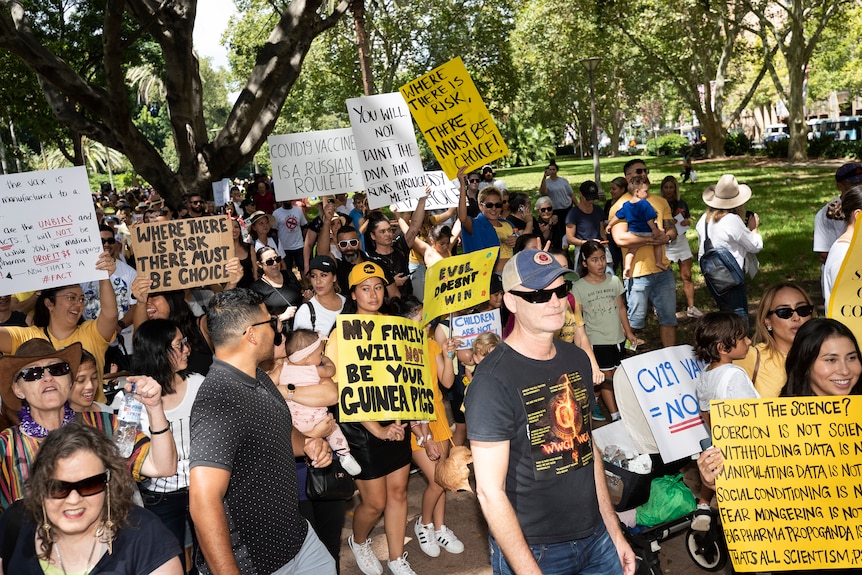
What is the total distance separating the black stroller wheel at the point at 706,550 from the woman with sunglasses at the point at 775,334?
103cm

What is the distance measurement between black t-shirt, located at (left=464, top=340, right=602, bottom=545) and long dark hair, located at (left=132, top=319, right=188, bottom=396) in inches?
81.8

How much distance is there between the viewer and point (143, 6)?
44.1ft

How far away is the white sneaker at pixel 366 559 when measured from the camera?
5436 mm

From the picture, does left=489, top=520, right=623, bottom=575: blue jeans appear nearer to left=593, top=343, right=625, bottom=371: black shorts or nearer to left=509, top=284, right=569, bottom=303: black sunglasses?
left=509, top=284, right=569, bottom=303: black sunglasses

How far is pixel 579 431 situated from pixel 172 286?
14.2 ft

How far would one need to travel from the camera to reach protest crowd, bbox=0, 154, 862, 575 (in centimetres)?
310

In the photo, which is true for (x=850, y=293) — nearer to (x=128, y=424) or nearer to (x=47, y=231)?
(x=128, y=424)

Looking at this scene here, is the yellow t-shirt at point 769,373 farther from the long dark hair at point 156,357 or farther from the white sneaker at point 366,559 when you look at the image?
the long dark hair at point 156,357

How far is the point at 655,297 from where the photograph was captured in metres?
8.52

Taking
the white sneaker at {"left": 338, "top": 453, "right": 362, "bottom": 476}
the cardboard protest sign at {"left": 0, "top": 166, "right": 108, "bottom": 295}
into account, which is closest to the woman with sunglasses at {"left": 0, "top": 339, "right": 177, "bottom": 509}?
the white sneaker at {"left": 338, "top": 453, "right": 362, "bottom": 476}

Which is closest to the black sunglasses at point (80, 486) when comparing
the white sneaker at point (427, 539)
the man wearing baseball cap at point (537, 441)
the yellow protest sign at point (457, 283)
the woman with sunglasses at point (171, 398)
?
the woman with sunglasses at point (171, 398)

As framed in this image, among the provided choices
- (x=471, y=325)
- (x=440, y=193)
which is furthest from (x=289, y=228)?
(x=471, y=325)

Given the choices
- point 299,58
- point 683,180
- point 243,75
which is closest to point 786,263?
point 299,58

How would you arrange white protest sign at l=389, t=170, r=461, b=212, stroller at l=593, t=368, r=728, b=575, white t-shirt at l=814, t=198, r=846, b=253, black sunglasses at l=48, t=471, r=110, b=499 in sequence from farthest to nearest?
white protest sign at l=389, t=170, r=461, b=212, white t-shirt at l=814, t=198, r=846, b=253, stroller at l=593, t=368, r=728, b=575, black sunglasses at l=48, t=471, r=110, b=499
